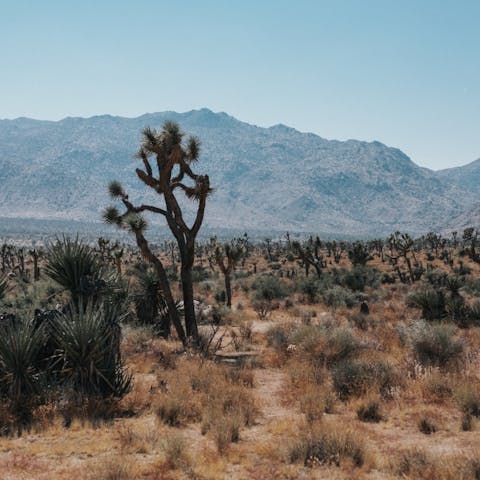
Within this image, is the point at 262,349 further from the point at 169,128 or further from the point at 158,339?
the point at 169,128

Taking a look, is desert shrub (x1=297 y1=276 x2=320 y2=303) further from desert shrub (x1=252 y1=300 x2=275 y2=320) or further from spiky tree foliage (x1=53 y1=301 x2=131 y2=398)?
spiky tree foliage (x1=53 y1=301 x2=131 y2=398)

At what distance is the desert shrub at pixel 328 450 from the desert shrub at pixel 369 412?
5.85ft

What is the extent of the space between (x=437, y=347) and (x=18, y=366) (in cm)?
904

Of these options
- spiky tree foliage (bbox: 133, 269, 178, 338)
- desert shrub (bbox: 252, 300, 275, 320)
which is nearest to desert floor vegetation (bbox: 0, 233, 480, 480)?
spiky tree foliage (bbox: 133, 269, 178, 338)

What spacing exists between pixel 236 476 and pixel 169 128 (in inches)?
481

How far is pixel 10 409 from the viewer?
9.10 metres

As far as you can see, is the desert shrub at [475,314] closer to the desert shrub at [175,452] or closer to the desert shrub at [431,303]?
the desert shrub at [431,303]

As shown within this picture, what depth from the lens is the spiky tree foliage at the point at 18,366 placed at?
30.3ft

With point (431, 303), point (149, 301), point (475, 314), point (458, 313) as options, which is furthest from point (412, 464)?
point (431, 303)

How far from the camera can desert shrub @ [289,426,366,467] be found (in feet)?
24.2

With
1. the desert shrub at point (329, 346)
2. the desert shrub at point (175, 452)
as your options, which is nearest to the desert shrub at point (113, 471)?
the desert shrub at point (175, 452)

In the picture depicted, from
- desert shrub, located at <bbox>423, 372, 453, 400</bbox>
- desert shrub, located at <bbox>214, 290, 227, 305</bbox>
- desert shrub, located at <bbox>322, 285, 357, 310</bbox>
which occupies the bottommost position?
desert shrub, located at <bbox>214, 290, 227, 305</bbox>

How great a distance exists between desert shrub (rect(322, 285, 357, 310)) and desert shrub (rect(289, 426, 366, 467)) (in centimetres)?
1990

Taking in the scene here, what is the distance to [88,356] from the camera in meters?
9.72
